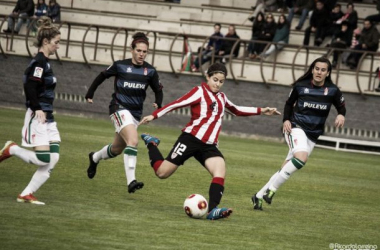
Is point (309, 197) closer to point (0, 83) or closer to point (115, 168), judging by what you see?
point (115, 168)

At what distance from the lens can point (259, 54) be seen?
29.9m

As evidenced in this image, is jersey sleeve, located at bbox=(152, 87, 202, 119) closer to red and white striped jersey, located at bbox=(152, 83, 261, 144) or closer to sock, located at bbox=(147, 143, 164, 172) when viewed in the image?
red and white striped jersey, located at bbox=(152, 83, 261, 144)

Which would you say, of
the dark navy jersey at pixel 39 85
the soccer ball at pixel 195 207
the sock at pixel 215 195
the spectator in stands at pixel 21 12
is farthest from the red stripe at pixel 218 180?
the spectator in stands at pixel 21 12

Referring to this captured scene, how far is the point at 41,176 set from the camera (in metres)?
11.0

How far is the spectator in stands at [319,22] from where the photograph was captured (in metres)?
30.0

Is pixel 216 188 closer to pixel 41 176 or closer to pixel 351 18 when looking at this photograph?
pixel 41 176

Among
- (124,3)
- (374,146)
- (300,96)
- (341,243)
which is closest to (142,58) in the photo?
(300,96)

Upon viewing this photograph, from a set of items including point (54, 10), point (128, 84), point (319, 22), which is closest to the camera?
point (128, 84)

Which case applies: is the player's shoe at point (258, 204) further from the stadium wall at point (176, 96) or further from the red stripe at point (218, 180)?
the stadium wall at point (176, 96)

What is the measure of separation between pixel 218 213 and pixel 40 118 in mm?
2343

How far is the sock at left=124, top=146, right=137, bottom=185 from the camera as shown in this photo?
12570 millimetres

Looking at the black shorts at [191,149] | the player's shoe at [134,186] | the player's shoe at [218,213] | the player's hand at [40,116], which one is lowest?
the player's shoe at [134,186]

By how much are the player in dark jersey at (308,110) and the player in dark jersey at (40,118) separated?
10.6ft

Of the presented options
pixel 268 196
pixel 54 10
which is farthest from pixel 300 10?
pixel 268 196
